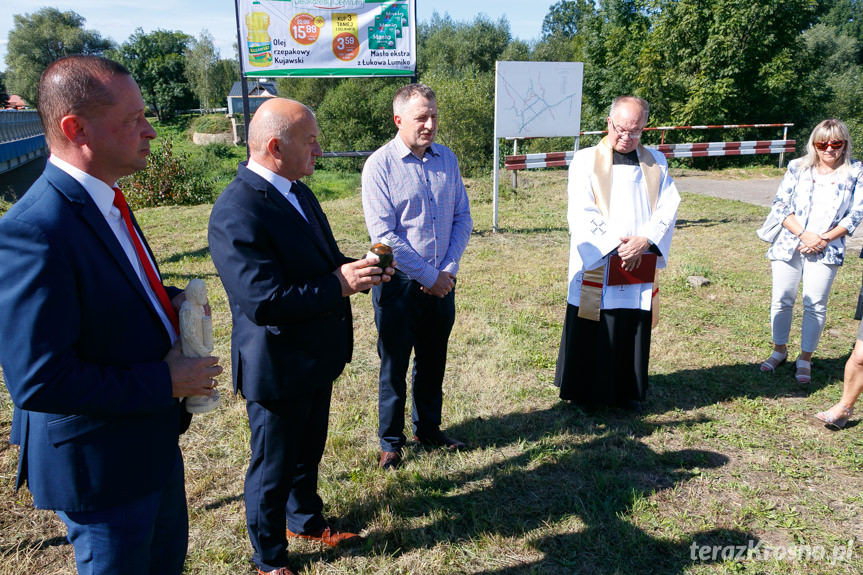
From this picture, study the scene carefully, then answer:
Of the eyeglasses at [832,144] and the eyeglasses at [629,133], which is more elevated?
the eyeglasses at [629,133]

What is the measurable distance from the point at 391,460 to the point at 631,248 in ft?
6.86

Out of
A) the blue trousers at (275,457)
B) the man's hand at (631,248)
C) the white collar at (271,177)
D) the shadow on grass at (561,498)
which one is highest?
the white collar at (271,177)

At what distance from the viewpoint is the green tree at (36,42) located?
215 feet

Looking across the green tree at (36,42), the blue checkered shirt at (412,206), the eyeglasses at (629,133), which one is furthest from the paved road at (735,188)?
the green tree at (36,42)

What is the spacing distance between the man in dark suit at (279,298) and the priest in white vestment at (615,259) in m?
2.04

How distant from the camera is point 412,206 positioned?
127 inches

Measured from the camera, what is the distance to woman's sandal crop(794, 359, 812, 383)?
14.5 feet

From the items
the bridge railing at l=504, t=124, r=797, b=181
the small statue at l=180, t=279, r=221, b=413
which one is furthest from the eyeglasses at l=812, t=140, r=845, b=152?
Answer: the small statue at l=180, t=279, r=221, b=413

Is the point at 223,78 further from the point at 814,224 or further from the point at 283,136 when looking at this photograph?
the point at 283,136

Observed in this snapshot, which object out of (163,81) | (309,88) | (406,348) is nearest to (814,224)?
(406,348)

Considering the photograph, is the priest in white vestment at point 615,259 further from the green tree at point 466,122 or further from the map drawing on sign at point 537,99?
the green tree at point 466,122

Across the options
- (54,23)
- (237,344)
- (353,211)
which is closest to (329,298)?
(237,344)

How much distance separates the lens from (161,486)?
5.59 ft

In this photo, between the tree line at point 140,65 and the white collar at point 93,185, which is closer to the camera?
the white collar at point 93,185
